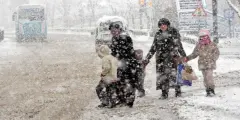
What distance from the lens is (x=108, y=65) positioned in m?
9.12

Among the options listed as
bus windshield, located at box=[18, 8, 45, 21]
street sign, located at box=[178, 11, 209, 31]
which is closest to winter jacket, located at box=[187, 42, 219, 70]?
street sign, located at box=[178, 11, 209, 31]

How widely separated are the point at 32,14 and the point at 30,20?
502 millimetres

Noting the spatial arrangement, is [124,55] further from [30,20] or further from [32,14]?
[32,14]

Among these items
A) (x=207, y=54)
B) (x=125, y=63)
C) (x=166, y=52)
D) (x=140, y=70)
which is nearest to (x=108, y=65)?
(x=125, y=63)

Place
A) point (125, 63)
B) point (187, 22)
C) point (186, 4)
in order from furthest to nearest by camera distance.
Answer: point (186, 4)
point (187, 22)
point (125, 63)

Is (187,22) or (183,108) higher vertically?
(187,22)

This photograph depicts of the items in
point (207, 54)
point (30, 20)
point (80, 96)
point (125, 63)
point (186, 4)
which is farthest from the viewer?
point (30, 20)

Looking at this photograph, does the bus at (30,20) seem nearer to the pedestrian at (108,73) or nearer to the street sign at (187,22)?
the street sign at (187,22)

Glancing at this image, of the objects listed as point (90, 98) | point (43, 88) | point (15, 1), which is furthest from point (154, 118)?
point (15, 1)

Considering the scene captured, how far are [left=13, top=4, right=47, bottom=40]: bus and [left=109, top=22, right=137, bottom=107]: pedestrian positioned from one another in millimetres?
26975

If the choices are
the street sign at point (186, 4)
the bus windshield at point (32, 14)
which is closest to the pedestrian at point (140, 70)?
the street sign at point (186, 4)

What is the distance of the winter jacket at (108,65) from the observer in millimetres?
9141

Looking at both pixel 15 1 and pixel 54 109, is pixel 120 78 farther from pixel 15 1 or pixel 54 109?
pixel 15 1

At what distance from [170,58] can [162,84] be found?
23.0 inches
